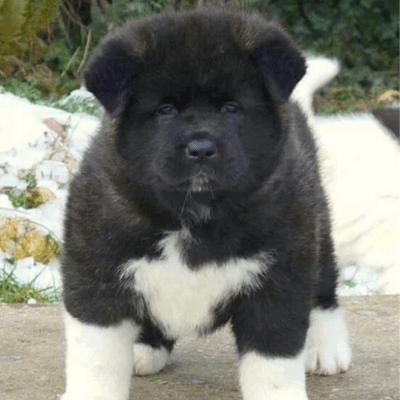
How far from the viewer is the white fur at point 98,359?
3.42 metres

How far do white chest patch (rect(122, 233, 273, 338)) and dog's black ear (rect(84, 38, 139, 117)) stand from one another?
485 millimetres

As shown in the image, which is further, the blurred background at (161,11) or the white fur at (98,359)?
the blurred background at (161,11)

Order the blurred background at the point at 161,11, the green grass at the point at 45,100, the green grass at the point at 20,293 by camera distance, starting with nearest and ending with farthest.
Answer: the green grass at the point at 20,293
the green grass at the point at 45,100
the blurred background at the point at 161,11

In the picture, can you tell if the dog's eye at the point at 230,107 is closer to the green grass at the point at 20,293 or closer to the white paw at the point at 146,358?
the white paw at the point at 146,358

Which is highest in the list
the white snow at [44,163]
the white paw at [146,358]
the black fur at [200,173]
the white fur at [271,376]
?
the black fur at [200,173]

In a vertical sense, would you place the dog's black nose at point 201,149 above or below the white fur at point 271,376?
above

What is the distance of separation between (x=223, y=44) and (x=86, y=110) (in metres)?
4.86

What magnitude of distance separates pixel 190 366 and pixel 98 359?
905mm

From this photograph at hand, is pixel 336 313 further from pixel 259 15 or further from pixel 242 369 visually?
pixel 259 15

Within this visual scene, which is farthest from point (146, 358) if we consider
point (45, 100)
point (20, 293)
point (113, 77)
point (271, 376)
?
point (45, 100)

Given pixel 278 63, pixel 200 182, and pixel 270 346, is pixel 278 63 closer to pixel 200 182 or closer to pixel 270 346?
pixel 200 182

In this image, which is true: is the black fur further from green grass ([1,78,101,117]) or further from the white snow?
green grass ([1,78,101,117])

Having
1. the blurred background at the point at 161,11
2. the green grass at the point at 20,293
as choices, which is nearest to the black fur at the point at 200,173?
the green grass at the point at 20,293

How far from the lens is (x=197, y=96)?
3195 millimetres
